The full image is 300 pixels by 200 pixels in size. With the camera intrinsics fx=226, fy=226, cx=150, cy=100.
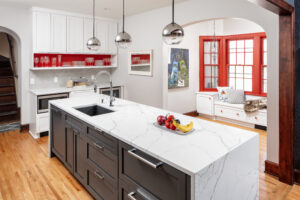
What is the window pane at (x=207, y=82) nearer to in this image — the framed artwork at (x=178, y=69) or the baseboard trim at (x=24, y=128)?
the framed artwork at (x=178, y=69)

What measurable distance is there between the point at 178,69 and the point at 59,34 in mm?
2998

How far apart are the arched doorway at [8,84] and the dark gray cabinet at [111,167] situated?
3.18 metres

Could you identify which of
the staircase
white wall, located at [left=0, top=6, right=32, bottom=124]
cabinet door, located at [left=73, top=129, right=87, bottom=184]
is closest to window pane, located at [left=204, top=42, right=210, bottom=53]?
white wall, located at [left=0, top=6, right=32, bottom=124]

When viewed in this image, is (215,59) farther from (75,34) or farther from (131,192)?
(131,192)

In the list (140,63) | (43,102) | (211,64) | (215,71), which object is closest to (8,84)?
(43,102)

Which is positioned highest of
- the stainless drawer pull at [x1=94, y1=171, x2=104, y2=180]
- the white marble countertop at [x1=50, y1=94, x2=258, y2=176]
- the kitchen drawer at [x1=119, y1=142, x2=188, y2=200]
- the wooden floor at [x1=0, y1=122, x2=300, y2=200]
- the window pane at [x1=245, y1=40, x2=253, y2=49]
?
the window pane at [x1=245, y1=40, x2=253, y2=49]

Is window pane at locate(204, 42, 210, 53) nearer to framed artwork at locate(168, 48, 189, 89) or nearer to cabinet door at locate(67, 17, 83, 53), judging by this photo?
framed artwork at locate(168, 48, 189, 89)

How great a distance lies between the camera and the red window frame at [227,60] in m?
5.72

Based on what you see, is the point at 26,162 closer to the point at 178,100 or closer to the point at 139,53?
the point at 139,53

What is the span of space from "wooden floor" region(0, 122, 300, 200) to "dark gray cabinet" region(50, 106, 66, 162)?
8.7 inches

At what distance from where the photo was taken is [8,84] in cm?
655

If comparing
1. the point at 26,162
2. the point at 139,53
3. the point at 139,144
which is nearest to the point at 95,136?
the point at 139,144

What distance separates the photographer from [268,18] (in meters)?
3.06

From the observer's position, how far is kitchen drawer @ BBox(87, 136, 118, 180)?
2135 millimetres
